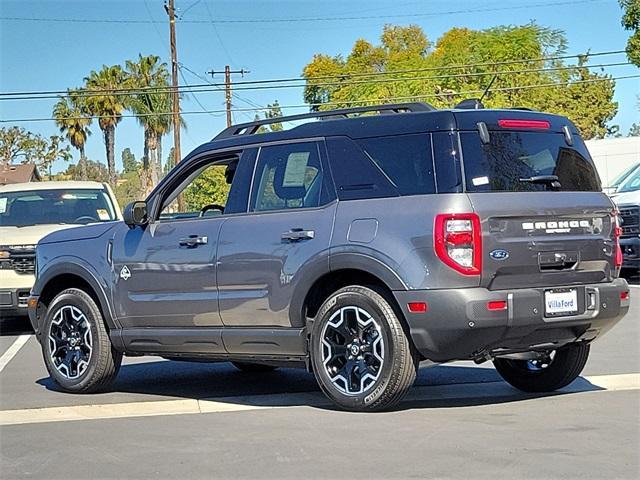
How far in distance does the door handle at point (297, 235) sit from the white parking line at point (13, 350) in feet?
14.1

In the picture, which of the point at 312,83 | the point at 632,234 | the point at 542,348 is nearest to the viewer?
A: the point at 542,348

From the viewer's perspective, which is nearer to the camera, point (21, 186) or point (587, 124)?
point (21, 186)

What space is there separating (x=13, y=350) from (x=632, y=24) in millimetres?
23319

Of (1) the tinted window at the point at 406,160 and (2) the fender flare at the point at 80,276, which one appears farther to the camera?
(2) the fender flare at the point at 80,276

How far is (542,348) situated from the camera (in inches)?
287

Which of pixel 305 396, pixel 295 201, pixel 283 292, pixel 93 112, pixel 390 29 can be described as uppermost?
pixel 390 29

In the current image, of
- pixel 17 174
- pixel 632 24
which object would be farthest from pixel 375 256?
pixel 17 174

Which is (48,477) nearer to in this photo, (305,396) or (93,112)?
(305,396)

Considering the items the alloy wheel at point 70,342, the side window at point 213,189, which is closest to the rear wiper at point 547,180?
the side window at point 213,189

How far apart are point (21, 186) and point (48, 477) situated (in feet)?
32.0

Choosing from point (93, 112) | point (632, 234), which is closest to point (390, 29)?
point (93, 112)

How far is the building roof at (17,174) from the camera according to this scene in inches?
2643

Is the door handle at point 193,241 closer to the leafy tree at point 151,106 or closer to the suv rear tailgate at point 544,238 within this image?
the suv rear tailgate at point 544,238

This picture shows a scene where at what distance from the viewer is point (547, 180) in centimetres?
729
